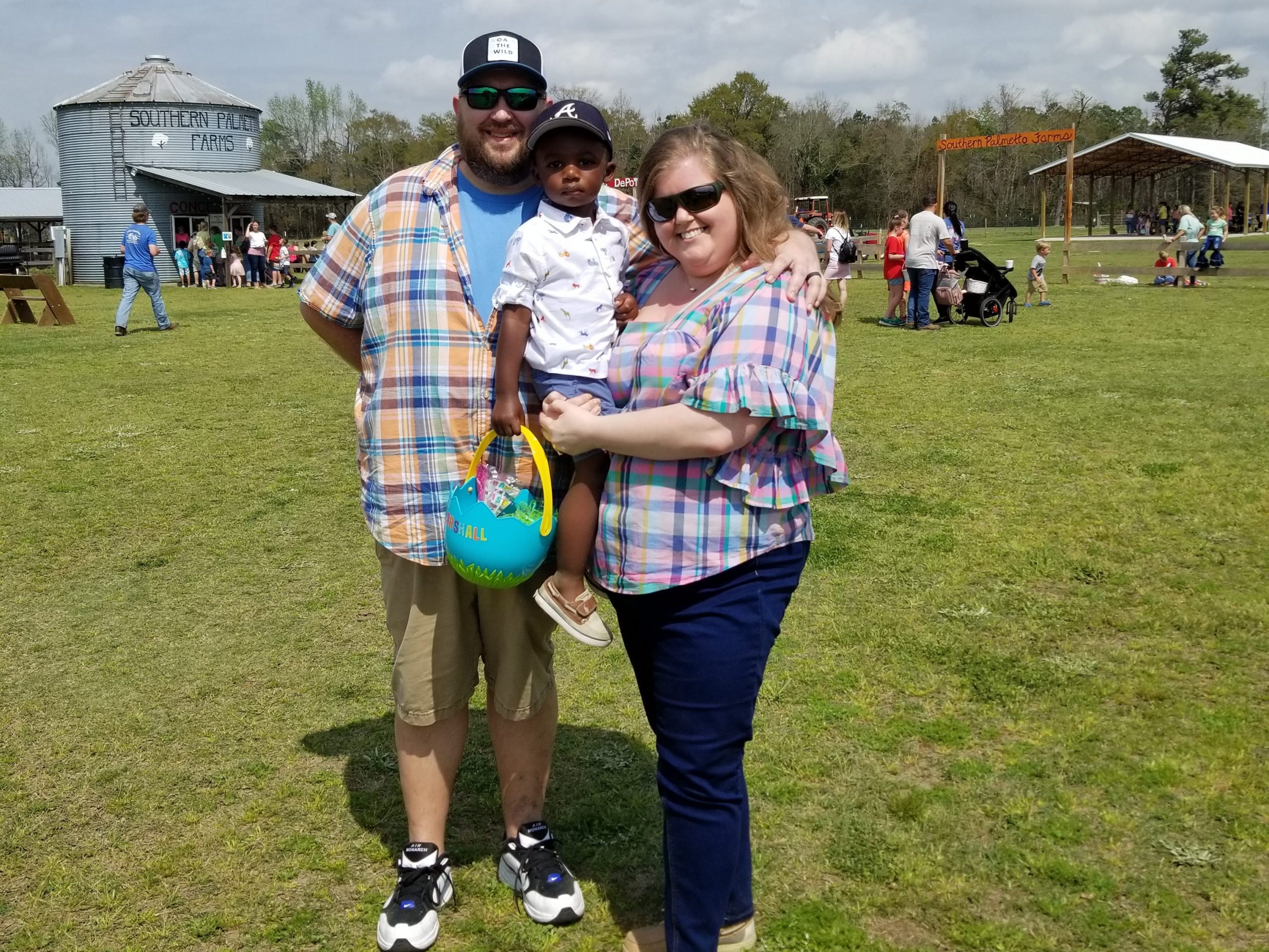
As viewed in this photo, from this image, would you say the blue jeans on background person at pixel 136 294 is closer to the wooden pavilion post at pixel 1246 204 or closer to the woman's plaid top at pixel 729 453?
the woman's plaid top at pixel 729 453

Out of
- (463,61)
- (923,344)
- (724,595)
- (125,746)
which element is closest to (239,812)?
(125,746)

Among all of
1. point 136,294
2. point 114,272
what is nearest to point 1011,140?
point 136,294

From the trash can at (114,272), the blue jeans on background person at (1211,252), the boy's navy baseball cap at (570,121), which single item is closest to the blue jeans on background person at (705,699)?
the boy's navy baseball cap at (570,121)

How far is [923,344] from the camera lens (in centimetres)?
1426

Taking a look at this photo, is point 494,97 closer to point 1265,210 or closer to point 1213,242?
point 1213,242

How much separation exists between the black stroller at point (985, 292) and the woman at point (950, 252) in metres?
0.13

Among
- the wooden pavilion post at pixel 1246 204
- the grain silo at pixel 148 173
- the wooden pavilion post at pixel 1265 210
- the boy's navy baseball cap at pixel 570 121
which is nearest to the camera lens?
the boy's navy baseball cap at pixel 570 121

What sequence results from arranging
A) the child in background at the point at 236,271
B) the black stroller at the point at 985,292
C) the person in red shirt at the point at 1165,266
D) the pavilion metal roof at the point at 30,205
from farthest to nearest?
1. the pavilion metal roof at the point at 30,205
2. the child in background at the point at 236,271
3. the person in red shirt at the point at 1165,266
4. the black stroller at the point at 985,292

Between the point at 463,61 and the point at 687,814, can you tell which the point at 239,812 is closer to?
the point at 687,814

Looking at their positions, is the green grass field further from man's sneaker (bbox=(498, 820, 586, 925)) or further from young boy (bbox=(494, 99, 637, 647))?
young boy (bbox=(494, 99, 637, 647))

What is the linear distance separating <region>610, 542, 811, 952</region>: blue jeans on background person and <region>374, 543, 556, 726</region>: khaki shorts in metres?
0.48

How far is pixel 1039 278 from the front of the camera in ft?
61.6

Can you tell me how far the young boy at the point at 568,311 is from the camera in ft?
8.17

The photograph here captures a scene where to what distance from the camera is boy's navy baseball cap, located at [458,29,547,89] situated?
2580mm
